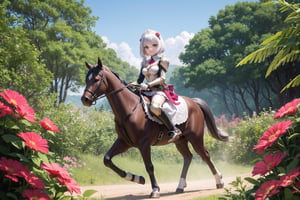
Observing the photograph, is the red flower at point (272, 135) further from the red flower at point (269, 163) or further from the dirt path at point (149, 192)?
the dirt path at point (149, 192)

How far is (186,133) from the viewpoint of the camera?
25.0 ft

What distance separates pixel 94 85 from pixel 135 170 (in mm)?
6942

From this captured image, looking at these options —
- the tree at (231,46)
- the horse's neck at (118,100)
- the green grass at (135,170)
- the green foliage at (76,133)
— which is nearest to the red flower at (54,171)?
the horse's neck at (118,100)

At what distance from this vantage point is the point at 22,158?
9.23 ft

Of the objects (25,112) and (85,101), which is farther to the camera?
(85,101)

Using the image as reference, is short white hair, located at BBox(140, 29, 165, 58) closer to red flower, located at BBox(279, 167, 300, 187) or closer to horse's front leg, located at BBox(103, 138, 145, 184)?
horse's front leg, located at BBox(103, 138, 145, 184)

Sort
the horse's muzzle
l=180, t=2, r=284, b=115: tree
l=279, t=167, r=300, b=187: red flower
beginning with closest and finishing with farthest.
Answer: l=279, t=167, r=300, b=187: red flower → the horse's muzzle → l=180, t=2, r=284, b=115: tree

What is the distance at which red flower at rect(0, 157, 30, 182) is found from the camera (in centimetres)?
267

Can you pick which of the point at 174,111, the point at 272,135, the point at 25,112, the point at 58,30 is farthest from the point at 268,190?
the point at 58,30

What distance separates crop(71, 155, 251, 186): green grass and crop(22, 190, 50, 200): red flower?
752cm

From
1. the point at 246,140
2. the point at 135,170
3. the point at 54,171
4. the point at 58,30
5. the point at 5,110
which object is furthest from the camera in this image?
the point at 58,30

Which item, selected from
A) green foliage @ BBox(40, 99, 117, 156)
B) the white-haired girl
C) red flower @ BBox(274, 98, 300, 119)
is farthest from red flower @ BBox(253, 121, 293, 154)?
green foliage @ BBox(40, 99, 117, 156)

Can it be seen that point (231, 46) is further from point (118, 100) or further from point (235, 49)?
point (118, 100)

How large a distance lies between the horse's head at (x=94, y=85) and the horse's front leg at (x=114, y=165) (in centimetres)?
104
